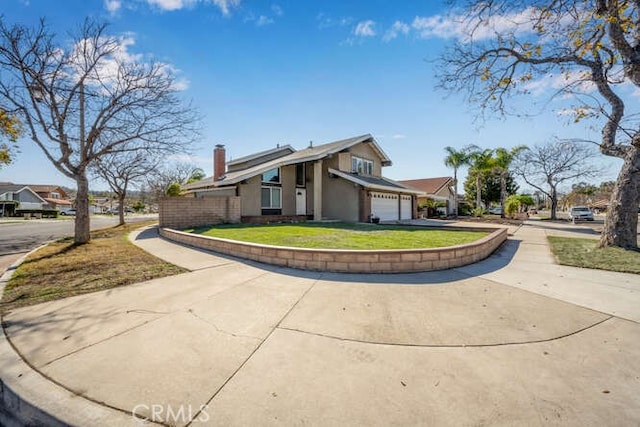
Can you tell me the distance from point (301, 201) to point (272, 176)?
9.71 ft

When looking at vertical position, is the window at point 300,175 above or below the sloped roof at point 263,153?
below

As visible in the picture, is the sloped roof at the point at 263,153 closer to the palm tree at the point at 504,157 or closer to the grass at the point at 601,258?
the grass at the point at 601,258

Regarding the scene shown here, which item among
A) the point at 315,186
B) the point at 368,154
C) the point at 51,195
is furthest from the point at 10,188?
the point at 368,154

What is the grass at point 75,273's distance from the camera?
4.66m

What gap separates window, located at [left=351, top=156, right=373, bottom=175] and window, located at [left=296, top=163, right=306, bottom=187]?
3.79 metres

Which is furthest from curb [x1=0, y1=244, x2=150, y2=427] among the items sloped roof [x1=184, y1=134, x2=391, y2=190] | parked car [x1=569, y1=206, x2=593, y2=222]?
parked car [x1=569, y1=206, x2=593, y2=222]

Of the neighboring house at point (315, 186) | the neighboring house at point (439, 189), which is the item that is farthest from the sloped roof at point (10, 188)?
the neighboring house at point (439, 189)

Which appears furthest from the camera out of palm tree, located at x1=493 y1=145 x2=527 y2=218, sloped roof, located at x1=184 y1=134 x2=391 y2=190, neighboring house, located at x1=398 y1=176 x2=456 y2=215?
neighboring house, located at x1=398 y1=176 x2=456 y2=215

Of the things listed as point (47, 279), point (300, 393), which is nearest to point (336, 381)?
point (300, 393)

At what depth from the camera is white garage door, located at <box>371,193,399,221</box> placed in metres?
18.3

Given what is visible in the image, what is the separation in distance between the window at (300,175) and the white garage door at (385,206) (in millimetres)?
5163

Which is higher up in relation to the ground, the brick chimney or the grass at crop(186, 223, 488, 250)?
the brick chimney

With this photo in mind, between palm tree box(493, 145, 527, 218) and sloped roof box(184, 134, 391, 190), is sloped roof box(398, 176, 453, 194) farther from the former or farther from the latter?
sloped roof box(184, 134, 391, 190)

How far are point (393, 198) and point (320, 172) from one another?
6760 millimetres
